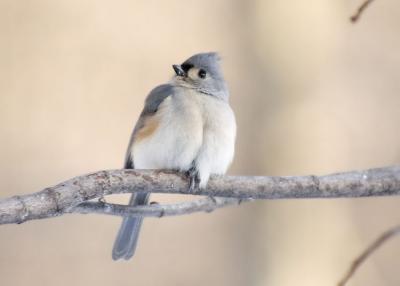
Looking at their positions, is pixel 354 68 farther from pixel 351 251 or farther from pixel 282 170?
pixel 351 251

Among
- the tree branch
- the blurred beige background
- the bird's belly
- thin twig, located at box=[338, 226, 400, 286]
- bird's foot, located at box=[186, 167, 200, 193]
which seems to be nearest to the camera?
thin twig, located at box=[338, 226, 400, 286]

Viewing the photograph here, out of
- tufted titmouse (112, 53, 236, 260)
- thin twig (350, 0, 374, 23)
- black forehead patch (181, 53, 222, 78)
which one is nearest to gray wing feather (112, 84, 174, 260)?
tufted titmouse (112, 53, 236, 260)

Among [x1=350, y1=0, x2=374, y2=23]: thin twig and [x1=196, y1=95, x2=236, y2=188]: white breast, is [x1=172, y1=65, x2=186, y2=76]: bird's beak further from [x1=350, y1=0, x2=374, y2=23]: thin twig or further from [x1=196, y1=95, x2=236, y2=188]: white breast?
[x1=350, y1=0, x2=374, y2=23]: thin twig

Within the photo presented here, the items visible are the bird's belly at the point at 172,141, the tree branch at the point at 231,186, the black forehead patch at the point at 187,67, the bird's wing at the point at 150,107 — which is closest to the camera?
the tree branch at the point at 231,186

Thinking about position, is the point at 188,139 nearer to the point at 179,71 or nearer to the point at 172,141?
the point at 172,141

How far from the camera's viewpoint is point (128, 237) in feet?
7.43

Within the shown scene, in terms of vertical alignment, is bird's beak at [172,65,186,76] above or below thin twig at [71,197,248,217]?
above

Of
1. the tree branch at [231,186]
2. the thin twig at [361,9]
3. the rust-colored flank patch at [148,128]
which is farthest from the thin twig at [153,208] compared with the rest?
the thin twig at [361,9]

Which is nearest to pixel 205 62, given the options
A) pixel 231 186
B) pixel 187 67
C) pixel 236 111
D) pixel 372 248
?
pixel 187 67

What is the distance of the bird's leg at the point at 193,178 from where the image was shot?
171 cm

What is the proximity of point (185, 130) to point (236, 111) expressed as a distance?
5.24 feet

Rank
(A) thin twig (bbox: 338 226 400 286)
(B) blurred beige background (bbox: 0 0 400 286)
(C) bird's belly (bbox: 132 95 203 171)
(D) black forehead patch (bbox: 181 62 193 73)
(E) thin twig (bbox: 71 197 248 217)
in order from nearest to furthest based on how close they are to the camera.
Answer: (A) thin twig (bbox: 338 226 400 286) → (E) thin twig (bbox: 71 197 248 217) → (C) bird's belly (bbox: 132 95 203 171) → (D) black forehead patch (bbox: 181 62 193 73) → (B) blurred beige background (bbox: 0 0 400 286)

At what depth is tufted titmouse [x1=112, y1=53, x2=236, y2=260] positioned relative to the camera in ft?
6.72

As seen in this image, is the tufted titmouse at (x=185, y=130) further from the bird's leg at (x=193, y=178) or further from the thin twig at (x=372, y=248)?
the thin twig at (x=372, y=248)
